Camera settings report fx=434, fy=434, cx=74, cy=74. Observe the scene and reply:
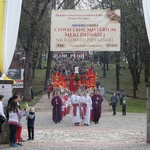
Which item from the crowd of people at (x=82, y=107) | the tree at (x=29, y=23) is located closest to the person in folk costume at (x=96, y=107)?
the crowd of people at (x=82, y=107)

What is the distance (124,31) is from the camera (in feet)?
135

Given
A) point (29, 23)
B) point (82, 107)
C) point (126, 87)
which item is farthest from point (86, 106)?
point (126, 87)

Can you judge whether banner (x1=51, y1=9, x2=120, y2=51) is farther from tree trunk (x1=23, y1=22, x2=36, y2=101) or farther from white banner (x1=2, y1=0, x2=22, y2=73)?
tree trunk (x1=23, y1=22, x2=36, y2=101)

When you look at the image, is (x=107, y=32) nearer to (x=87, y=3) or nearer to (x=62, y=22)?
(x=62, y=22)

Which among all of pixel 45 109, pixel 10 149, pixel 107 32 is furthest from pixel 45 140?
pixel 45 109

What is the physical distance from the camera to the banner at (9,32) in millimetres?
13930

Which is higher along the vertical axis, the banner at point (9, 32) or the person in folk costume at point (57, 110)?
the banner at point (9, 32)

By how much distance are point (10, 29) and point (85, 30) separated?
6025mm

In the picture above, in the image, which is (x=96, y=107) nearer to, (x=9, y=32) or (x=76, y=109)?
(x=76, y=109)

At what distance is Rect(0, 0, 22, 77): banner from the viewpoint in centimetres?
1393

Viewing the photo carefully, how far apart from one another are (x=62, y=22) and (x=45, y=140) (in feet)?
20.2

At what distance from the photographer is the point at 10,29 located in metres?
14.0

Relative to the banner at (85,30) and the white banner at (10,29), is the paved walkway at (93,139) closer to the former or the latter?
the white banner at (10,29)


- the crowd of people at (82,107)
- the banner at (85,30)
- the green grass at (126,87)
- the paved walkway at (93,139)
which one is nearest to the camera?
the paved walkway at (93,139)
